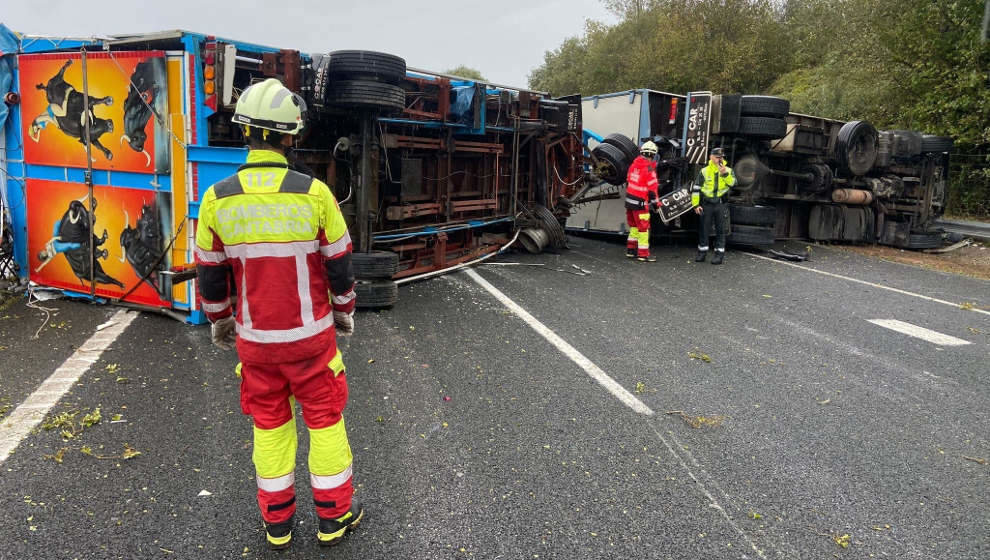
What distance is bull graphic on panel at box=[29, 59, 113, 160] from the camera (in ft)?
22.3

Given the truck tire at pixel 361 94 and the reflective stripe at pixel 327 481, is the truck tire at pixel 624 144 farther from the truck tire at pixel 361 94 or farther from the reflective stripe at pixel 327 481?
the reflective stripe at pixel 327 481

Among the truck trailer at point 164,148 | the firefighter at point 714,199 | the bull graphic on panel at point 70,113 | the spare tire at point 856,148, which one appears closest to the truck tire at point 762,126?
the firefighter at point 714,199

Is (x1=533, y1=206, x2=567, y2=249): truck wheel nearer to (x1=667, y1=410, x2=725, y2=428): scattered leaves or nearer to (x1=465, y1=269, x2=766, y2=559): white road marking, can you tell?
(x1=465, y1=269, x2=766, y2=559): white road marking

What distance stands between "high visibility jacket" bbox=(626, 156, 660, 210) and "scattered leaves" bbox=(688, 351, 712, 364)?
555 cm

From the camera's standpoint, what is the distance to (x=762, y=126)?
40.3 ft

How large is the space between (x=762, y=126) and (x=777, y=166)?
1.99 meters

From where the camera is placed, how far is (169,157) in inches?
255

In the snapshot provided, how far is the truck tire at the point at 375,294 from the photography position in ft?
23.5

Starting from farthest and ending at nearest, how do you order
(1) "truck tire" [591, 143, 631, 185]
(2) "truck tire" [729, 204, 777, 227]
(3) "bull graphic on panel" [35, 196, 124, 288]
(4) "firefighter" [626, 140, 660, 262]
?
(2) "truck tire" [729, 204, 777, 227], (1) "truck tire" [591, 143, 631, 185], (4) "firefighter" [626, 140, 660, 262], (3) "bull graphic on panel" [35, 196, 124, 288]

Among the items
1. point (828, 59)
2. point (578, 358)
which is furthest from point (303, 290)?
point (828, 59)

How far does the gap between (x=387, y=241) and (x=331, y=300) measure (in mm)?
5237

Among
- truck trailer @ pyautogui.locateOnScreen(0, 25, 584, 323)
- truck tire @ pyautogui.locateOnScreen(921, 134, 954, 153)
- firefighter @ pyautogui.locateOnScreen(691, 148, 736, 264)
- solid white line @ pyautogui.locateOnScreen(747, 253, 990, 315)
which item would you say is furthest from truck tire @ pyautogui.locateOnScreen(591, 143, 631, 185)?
truck tire @ pyautogui.locateOnScreen(921, 134, 954, 153)

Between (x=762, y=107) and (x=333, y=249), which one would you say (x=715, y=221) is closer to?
(x=762, y=107)

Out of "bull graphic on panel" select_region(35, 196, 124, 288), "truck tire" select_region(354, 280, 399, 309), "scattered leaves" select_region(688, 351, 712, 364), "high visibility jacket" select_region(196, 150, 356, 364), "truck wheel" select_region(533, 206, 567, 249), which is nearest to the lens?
"high visibility jacket" select_region(196, 150, 356, 364)
